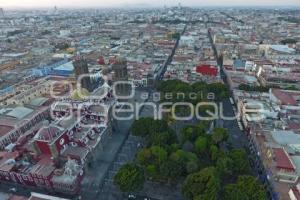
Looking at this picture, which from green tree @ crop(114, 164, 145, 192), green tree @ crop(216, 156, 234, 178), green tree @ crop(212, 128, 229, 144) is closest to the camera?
green tree @ crop(114, 164, 145, 192)

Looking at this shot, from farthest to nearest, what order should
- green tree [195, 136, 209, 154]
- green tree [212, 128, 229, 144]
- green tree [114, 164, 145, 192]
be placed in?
green tree [212, 128, 229, 144]
green tree [195, 136, 209, 154]
green tree [114, 164, 145, 192]

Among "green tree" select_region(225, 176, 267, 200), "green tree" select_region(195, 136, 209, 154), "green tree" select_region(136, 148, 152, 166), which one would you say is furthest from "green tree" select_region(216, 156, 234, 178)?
"green tree" select_region(136, 148, 152, 166)

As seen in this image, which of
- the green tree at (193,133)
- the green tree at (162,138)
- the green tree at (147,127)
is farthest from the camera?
the green tree at (147,127)

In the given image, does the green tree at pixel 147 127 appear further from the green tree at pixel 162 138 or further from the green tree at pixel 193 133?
the green tree at pixel 193 133

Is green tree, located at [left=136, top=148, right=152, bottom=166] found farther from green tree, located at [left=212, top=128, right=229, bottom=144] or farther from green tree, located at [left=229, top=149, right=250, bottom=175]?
green tree, located at [left=229, top=149, right=250, bottom=175]

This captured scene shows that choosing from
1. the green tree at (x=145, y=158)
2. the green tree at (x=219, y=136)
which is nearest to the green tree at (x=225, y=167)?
the green tree at (x=219, y=136)

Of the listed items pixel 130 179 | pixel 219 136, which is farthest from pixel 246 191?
pixel 130 179

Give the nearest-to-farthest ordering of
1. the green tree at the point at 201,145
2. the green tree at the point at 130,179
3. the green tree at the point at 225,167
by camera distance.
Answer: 1. the green tree at the point at 130,179
2. the green tree at the point at 225,167
3. the green tree at the point at 201,145
